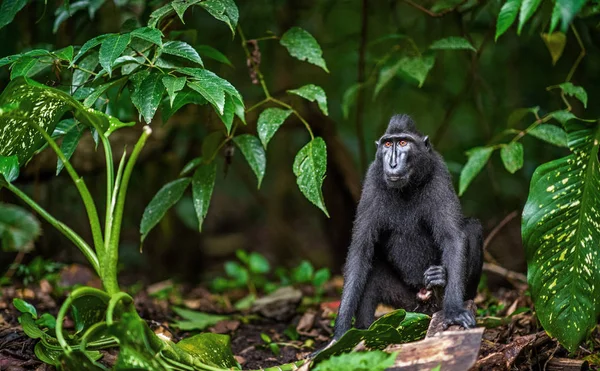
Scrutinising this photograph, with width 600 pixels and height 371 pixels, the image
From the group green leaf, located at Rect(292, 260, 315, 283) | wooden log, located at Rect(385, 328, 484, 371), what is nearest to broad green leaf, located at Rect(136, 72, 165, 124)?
wooden log, located at Rect(385, 328, 484, 371)

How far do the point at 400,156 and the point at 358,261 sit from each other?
84 cm

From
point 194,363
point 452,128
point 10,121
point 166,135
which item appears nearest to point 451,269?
point 194,363

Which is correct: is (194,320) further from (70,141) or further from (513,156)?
(513,156)

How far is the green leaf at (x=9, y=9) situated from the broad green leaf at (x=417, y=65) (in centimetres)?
303

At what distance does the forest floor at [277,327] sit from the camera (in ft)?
14.6

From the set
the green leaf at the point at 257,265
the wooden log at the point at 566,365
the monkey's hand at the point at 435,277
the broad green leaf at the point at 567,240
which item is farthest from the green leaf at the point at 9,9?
the wooden log at the point at 566,365

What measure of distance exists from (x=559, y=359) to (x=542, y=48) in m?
5.57

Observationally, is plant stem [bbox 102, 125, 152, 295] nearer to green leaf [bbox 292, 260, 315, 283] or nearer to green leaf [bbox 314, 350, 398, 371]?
green leaf [bbox 314, 350, 398, 371]

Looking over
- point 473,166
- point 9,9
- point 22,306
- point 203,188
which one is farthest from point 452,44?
point 22,306

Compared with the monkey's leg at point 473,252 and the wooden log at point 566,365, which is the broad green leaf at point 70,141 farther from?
the wooden log at point 566,365

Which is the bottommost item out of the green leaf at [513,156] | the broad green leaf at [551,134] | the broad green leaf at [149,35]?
the green leaf at [513,156]

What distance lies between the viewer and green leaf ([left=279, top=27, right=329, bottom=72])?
5.25 meters

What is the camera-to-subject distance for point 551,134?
5715mm

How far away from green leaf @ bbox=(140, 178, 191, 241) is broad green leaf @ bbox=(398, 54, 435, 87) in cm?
206
